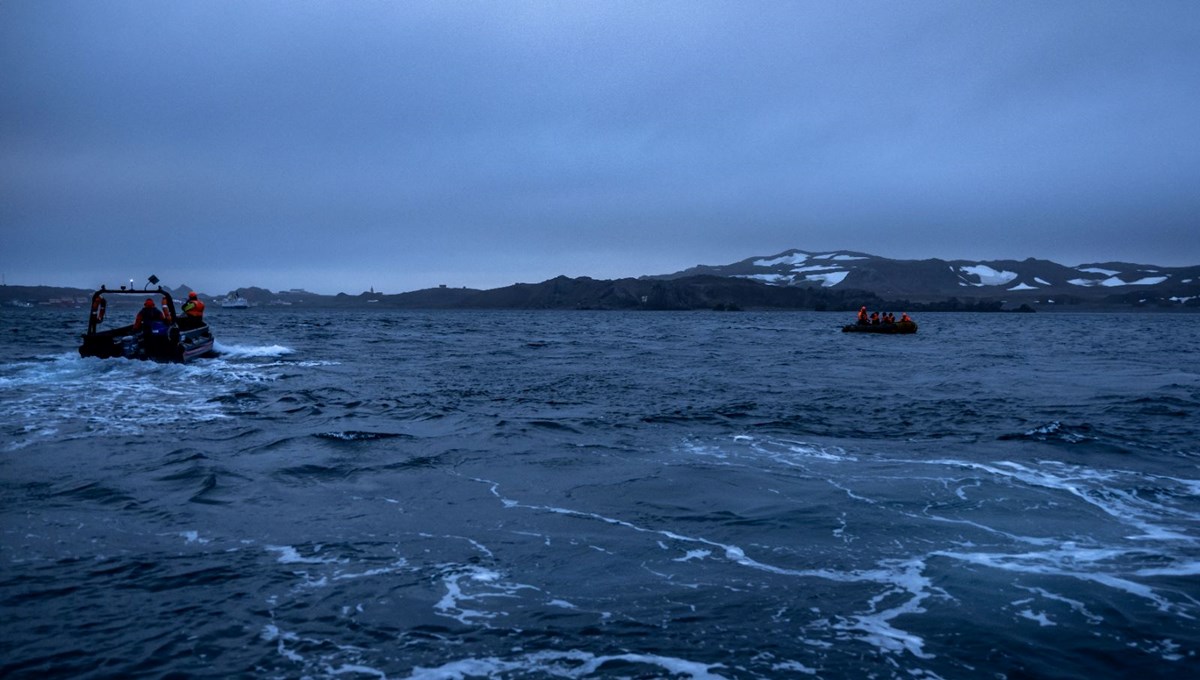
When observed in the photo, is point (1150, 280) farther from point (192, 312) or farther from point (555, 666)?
point (555, 666)

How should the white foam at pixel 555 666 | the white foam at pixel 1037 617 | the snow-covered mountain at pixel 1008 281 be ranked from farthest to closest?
the snow-covered mountain at pixel 1008 281 < the white foam at pixel 1037 617 < the white foam at pixel 555 666

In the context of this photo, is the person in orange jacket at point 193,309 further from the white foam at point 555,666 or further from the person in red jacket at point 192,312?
the white foam at point 555,666

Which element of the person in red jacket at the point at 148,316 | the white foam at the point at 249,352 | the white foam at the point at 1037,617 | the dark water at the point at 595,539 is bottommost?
the white foam at the point at 1037,617

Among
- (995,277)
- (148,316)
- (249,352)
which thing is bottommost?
(249,352)

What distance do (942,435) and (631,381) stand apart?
910 cm

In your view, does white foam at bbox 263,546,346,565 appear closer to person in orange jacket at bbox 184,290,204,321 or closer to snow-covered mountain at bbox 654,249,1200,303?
→ person in orange jacket at bbox 184,290,204,321

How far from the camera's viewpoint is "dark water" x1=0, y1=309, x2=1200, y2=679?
4.80 metres

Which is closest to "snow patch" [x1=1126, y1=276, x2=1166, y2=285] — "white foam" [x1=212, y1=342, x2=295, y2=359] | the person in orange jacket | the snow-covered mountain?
the snow-covered mountain

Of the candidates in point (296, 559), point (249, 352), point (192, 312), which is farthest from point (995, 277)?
point (296, 559)

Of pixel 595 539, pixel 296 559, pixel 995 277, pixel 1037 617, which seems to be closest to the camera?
pixel 1037 617

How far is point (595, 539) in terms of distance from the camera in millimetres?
7121

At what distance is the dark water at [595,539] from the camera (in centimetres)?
480

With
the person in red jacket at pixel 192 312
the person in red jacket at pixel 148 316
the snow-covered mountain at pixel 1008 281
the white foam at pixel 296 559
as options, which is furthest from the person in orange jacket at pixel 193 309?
the snow-covered mountain at pixel 1008 281

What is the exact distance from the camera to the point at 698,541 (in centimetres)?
712
